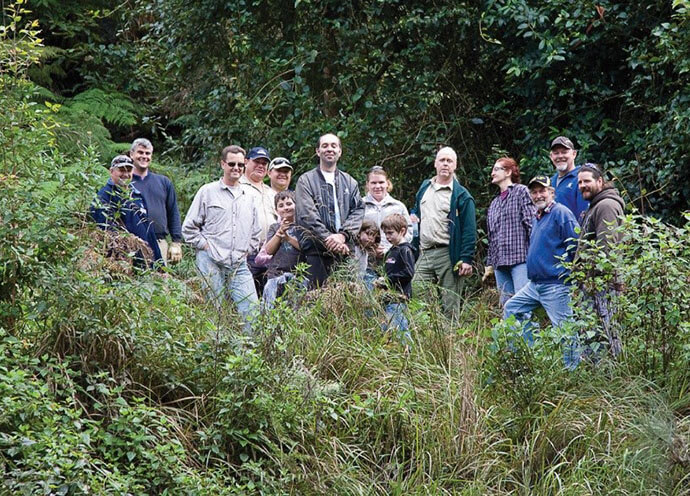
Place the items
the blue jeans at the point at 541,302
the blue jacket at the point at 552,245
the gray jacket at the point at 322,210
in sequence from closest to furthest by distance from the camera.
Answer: the blue jeans at the point at 541,302 → the blue jacket at the point at 552,245 → the gray jacket at the point at 322,210

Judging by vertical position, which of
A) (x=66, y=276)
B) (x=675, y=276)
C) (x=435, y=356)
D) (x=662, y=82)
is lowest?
(x=435, y=356)

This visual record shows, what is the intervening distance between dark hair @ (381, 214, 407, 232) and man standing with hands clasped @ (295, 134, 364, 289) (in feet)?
0.86

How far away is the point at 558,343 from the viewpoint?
6.63 metres

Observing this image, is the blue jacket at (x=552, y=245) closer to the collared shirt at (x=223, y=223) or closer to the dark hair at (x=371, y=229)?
the dark hair at (x=371, y=229)

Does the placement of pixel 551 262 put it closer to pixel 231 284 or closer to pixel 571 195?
pixel 571 195

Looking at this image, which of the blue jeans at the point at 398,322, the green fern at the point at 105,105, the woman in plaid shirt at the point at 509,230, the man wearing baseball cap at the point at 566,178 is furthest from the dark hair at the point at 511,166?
the green fern at the point at 105,105

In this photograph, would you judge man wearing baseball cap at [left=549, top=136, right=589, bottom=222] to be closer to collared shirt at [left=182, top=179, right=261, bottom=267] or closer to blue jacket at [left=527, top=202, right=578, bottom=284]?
blue jacket at [left=527, top=202, right=578, bottom=284]

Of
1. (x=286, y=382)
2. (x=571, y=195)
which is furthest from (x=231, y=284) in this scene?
(x=571, y=195)

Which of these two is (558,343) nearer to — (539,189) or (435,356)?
(435,356)

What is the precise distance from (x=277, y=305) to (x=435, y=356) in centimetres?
117

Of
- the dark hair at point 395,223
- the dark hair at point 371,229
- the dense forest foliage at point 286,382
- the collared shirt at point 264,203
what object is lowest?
the dense forest foliage at point 286,382

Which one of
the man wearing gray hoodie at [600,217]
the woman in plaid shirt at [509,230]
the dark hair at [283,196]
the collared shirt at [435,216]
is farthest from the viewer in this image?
the collared shirt at [435,216]

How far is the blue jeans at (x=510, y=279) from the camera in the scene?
8286 mm

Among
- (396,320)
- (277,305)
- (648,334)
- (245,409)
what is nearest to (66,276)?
(245,409)
